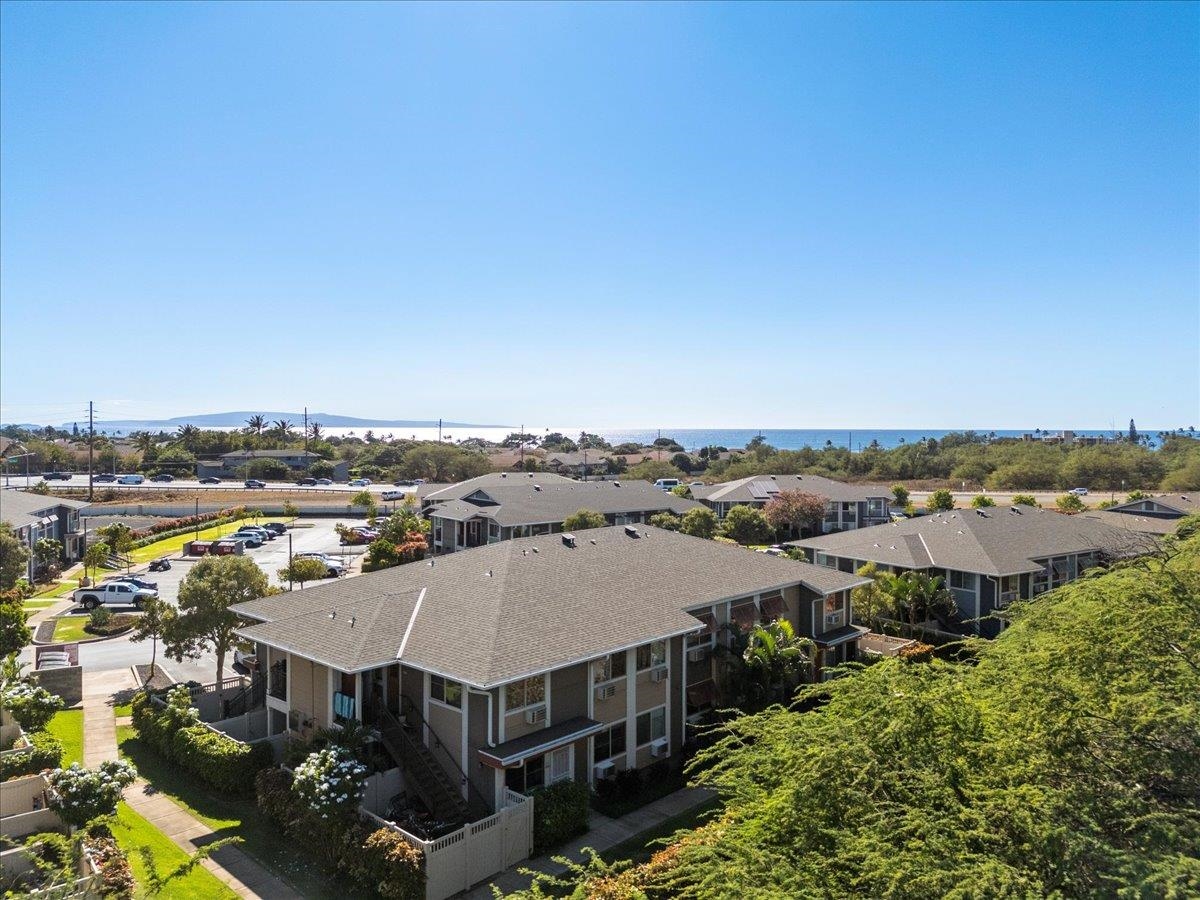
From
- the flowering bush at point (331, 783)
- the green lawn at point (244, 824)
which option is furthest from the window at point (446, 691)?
the green lawn at point (244, 824)

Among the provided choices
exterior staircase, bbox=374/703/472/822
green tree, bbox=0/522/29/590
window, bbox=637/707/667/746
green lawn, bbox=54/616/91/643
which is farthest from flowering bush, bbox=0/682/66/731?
green tree, bbox=0/522/29/590

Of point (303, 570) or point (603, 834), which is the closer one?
point (603, 834)

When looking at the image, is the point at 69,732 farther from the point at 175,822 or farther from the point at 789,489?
the point at 789,489

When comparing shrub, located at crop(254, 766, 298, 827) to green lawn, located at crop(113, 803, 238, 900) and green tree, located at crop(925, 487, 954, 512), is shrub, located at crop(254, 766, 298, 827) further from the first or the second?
green tree, located at crop(925, 487, 954, 512)

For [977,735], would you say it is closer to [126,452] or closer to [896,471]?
[896,471]

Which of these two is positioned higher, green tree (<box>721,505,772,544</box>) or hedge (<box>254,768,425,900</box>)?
green tree (<box>721,505,772,544</box>)

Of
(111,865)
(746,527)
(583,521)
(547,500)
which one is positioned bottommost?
(111,865)

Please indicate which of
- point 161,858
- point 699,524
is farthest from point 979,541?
point 161,858

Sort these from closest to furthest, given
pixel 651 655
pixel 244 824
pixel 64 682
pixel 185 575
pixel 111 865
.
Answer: pixel 111 865 < pixel 244 824 < pixel 651 655 < pixel 64 682 < pixel 185 575
